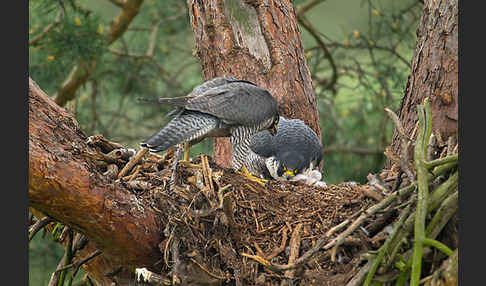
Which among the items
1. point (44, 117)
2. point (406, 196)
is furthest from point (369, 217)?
point (44, 117)

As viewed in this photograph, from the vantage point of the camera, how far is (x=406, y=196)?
195 centimetres

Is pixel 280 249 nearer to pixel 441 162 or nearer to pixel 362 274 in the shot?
pixel 362 274

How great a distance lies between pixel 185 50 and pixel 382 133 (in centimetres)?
227

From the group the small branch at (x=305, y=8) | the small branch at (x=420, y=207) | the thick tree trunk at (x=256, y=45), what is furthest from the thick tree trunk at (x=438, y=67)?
the small branch at (x=305, y=8)

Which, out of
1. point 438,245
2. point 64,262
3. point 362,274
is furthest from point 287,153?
point 438,245

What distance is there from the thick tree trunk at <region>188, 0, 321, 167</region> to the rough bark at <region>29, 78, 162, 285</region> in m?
1.57

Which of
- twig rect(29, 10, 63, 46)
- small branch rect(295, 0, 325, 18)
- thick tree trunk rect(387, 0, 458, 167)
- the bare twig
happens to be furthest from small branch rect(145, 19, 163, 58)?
thick tree trunk rect(387, 0, 458, 167)

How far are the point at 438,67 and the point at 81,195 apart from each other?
1706 mm

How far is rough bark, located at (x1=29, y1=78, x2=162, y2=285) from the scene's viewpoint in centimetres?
187

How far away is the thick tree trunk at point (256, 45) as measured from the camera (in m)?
3.62

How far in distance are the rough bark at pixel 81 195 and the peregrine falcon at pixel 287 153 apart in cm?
145

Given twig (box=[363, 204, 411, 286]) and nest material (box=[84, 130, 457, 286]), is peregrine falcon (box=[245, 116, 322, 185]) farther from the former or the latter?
twig (box=[363, 204, 411, 286])

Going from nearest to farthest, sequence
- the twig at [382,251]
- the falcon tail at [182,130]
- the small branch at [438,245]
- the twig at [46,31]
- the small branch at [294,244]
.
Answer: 1. the small branch at [438,245]
2. the twig at [382,251]
3. the small branch at [294,244]
4. the falcon tail at [182,130]
5. the twig at [46,31]

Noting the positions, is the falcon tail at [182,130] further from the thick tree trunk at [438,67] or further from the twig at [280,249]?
the thick tree trunk at [438,67]
